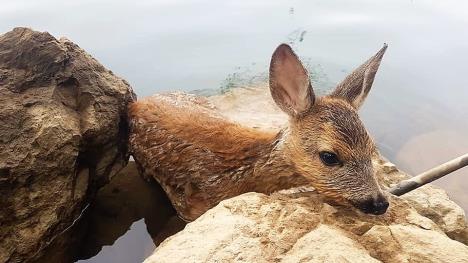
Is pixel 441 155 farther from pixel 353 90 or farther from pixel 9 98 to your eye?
pixel 9 98

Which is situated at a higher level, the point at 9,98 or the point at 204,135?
the point at 9,98

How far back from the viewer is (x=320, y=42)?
11773mm

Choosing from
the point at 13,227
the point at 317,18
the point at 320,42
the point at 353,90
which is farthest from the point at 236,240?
the point at 317,18

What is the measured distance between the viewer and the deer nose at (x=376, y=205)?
14.4ft

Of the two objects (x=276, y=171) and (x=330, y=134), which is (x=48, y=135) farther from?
(x=330, y=134)

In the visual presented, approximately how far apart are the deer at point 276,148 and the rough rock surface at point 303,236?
358mm

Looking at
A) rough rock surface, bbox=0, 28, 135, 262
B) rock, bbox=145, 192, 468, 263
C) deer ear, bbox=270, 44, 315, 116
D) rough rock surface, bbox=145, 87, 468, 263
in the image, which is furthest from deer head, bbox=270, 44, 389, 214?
rough rock surface, bbox=0, 28, 135, 262

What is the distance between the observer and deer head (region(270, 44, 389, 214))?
4.67 meters

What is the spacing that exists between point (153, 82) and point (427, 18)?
711 cm

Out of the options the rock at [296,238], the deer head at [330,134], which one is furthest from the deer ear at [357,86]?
the rock at [296,238]

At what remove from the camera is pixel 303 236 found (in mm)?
Result: 3703

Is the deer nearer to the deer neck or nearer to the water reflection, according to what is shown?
the deer neck

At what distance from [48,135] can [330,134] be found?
2.77 meters

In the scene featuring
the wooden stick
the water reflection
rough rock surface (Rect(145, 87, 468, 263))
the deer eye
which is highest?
the deer eye
